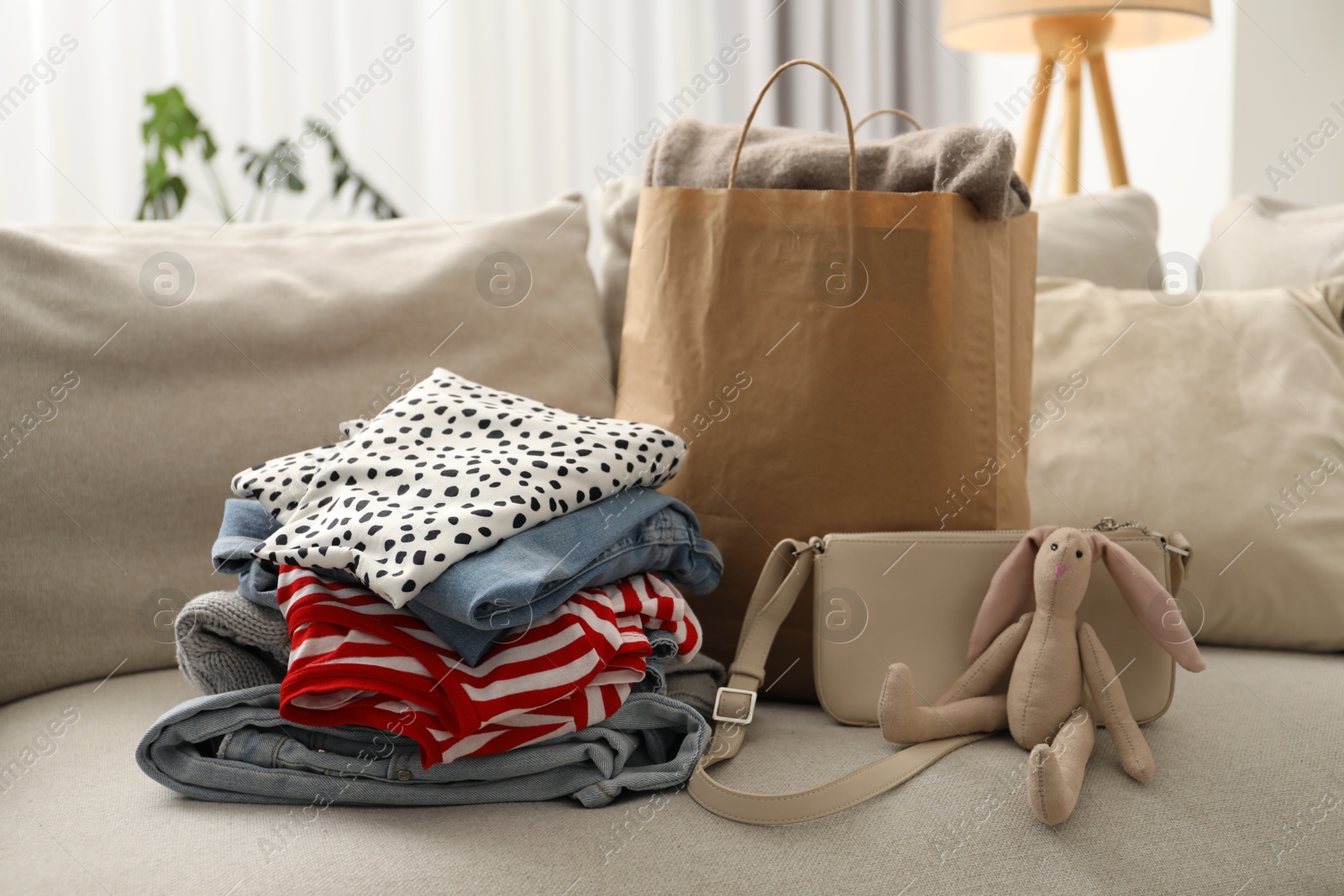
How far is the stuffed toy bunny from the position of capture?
2.18 ft

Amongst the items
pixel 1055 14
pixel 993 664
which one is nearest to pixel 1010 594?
pixel 993 664

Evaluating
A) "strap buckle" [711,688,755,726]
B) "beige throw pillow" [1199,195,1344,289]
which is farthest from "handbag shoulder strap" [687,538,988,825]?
"beige throw pillow" [1199,195,1344,289]

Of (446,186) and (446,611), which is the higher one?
(446,186)

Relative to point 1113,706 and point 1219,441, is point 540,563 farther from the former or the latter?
point 1219,441

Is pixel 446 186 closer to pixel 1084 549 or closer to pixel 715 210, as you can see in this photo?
pixel 715 210

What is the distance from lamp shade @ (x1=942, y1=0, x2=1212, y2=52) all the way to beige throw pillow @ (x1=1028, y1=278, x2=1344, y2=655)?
0.71 m

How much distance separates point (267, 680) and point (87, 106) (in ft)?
5.55

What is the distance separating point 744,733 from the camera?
705 mm

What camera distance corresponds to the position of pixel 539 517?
630 millimetres

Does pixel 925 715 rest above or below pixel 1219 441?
below

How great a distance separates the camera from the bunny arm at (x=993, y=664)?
0.70 metres

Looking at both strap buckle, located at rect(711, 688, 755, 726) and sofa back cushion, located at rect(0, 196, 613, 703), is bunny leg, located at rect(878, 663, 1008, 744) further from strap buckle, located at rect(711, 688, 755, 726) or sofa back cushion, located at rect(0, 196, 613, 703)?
sofa back cushion, located at rect(0, 196, 613, 703)

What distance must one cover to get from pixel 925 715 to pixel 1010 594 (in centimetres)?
12

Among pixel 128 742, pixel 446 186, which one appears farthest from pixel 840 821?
pixel 446 186
